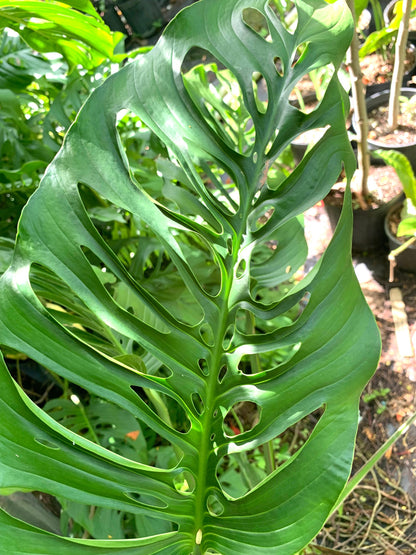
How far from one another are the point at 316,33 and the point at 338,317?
0.27 meters

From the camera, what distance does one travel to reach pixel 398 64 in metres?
1.43

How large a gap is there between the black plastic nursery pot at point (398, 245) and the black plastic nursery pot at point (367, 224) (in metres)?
0.01

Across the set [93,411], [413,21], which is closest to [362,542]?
[93,411]

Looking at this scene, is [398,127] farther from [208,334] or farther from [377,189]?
[208,334]

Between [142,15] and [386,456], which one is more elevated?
[142,15]

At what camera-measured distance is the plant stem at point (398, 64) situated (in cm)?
130

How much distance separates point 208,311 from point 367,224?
1064mm

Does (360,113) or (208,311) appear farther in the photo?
(360,113)

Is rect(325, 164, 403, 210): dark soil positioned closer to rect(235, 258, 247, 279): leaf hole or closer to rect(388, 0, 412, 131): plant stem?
rect(388, 0, 412, 131): plant stem

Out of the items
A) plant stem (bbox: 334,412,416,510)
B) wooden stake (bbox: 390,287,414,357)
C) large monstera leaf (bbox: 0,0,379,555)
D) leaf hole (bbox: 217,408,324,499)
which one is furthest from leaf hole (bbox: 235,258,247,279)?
wooden stake (bbox: 390,287,414,357)

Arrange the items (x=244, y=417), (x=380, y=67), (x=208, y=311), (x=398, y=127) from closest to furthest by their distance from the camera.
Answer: (x=208, y=311) → (x=244, y=417) → (x=398, y=127) → (x=380, y=67)

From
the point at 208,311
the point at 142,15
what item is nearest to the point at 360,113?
the point at 208,311

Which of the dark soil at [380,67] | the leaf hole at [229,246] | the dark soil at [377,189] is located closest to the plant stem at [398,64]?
the dark soil at [377,189]

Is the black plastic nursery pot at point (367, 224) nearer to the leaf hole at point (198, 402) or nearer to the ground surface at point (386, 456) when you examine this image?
the ground surface at point (386, 456)
